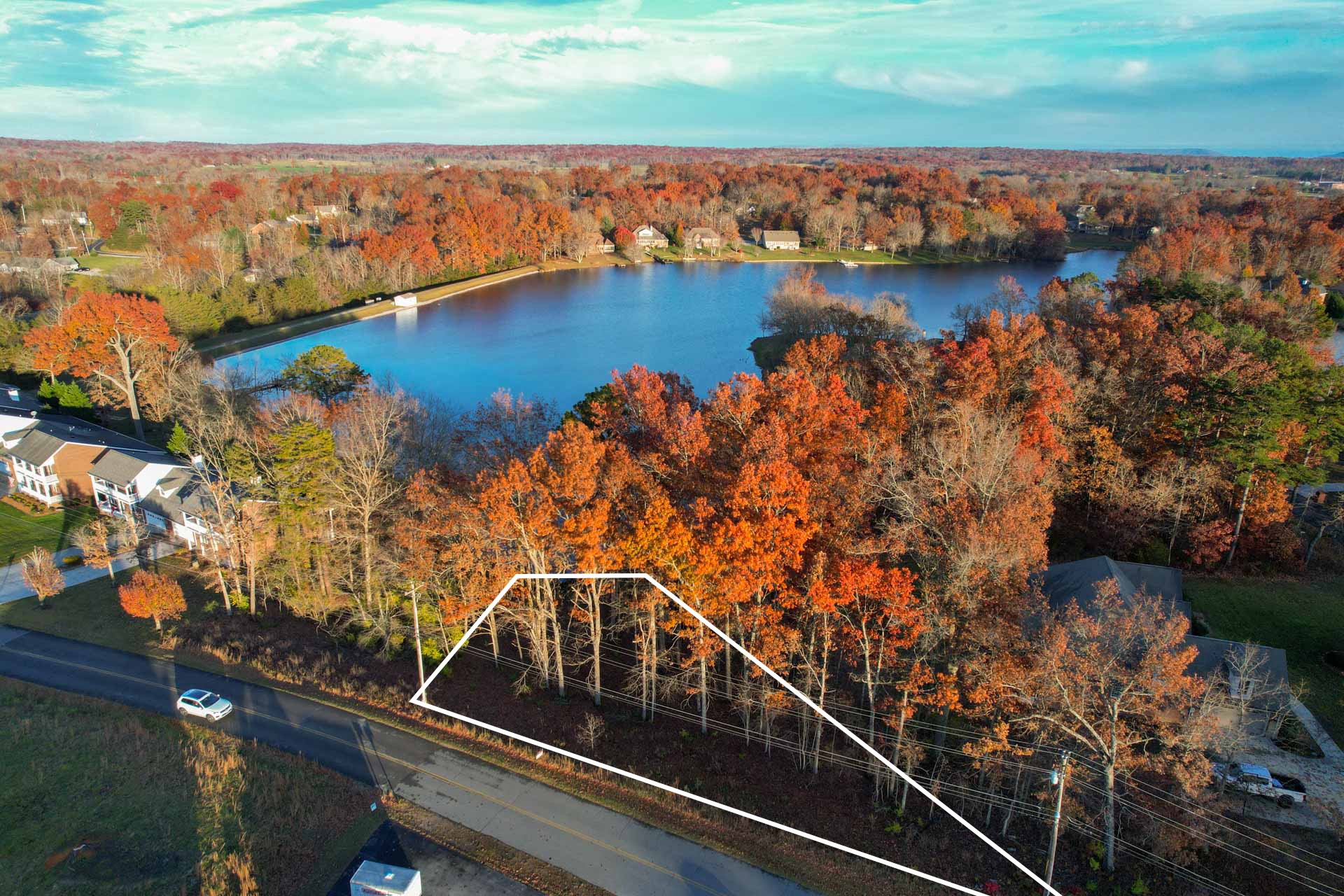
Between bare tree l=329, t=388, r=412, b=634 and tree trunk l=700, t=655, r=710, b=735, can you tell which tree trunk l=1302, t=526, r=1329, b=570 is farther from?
bare tree l=329, t=388, r=412, b=634

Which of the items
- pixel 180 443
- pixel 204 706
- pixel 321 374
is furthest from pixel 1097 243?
pixel 204 706

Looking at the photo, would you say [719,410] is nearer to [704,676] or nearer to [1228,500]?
[704,676]

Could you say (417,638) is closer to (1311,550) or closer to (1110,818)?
(1110,818)

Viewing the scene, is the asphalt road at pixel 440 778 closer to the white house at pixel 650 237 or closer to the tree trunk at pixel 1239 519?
the tree trunk at pixel 1239 519

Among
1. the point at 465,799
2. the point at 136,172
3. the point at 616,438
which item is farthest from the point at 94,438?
the point at 136,172

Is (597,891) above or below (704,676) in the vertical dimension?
below

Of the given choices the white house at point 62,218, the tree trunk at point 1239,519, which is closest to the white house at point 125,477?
the tree trunk at point 1239,519
